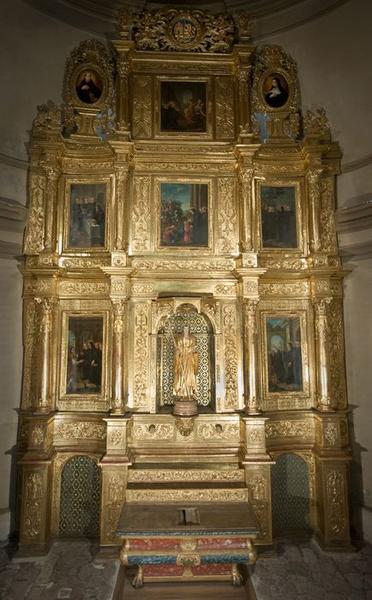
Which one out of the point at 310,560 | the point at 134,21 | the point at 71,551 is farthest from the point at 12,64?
the point at 310,560

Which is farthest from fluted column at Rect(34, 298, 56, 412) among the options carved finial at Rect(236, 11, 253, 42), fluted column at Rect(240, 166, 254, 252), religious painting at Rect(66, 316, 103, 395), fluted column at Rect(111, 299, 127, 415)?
carved finial at Rect(236, 11, 253, 42)

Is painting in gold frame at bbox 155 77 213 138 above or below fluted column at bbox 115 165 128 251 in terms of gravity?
→ above

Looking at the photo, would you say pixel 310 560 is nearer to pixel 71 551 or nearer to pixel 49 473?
pixel 71 551

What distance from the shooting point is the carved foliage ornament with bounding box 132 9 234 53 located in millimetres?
9086

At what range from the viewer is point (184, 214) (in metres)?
8.68

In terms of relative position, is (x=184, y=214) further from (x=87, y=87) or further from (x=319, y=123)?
(x=87, y=87)

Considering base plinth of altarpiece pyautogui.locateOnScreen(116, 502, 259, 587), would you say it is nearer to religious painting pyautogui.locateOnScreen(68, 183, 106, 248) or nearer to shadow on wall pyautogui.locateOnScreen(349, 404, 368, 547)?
shadow on wall pyautogui.locateOnScreen(349, 404, 368, 547)

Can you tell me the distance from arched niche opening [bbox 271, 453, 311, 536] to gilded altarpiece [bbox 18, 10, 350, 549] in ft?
0.63

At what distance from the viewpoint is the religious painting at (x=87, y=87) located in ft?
29.8

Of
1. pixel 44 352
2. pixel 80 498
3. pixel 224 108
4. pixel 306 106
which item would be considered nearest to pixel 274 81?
pixel 306 106

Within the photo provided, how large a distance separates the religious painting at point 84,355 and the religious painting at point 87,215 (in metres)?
1.63

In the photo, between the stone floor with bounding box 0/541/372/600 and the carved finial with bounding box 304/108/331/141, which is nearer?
the stone floor with bounding box 0/541/372/600

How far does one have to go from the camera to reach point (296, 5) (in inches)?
364

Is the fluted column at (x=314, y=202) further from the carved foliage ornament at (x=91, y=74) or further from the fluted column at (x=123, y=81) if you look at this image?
the carved foliage ornament at (x=91, y=74)
